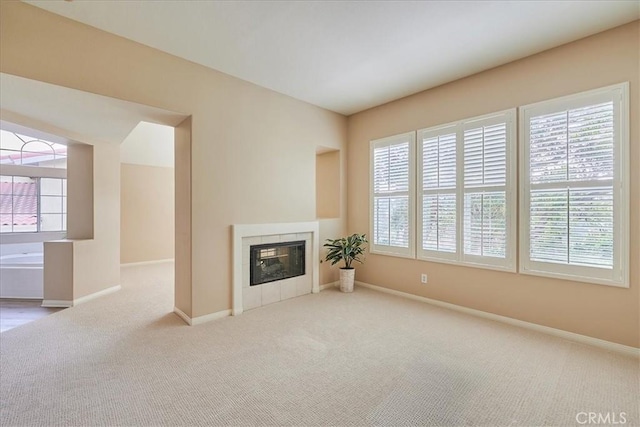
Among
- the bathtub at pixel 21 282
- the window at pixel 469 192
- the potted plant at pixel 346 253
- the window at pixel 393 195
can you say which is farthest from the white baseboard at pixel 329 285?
the bathtub at pixel 21 282

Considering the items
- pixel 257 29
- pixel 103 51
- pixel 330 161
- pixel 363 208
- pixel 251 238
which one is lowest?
pixel 251 238

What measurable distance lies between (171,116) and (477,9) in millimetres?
3224

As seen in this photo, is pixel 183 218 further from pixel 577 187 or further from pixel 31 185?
pixel 31 185

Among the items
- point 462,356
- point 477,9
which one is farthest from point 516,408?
point 477,9

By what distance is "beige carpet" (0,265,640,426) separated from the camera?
5.94ft

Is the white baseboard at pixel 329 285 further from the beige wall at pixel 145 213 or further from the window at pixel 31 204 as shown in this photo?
the window at pixel 31 204

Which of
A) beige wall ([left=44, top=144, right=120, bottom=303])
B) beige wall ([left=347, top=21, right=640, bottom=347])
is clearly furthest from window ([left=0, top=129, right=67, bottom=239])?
beige wall ([left=347, top=21, right=640, bottom=347])

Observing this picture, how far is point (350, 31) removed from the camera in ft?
8.70

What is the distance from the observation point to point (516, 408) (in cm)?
186

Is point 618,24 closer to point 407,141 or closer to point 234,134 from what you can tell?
point 407,141

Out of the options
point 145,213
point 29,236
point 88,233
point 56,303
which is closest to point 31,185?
point 29,236

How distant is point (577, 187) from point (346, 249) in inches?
113

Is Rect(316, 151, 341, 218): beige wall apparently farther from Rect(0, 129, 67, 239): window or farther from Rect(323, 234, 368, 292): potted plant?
Rect(0, 129, 67, 239): window

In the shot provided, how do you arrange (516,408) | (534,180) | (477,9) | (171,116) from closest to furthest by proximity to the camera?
(516,408) → (477,9) → (534,180) → (171,116)
